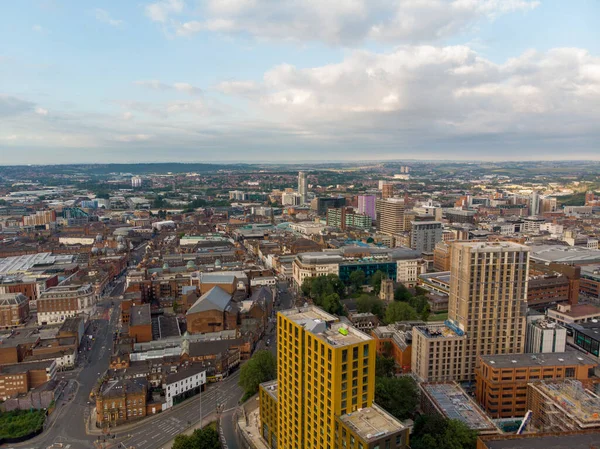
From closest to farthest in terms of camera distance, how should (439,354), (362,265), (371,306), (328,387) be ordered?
(328,387) → (439,354) → (371,306) → (362,265)

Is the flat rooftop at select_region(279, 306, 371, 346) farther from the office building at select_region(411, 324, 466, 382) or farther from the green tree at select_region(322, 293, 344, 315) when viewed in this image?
the green tree at select_region(322, 293, 344, 315)

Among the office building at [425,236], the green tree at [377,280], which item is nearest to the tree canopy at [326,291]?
the green tree at [377,280]

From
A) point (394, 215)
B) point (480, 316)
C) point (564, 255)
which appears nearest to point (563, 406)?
point (480, 316)

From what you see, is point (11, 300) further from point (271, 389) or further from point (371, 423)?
point (371, 423)

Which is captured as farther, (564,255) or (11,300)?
(564,255)

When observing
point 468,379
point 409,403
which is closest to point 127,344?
point 409,403

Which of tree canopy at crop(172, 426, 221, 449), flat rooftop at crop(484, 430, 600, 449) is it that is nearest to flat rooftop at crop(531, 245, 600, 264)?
flat rooftop at crop(484, 430, 600, 449)

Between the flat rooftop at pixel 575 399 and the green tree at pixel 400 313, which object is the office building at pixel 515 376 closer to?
the flat rooftop at pixel 575 399
